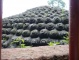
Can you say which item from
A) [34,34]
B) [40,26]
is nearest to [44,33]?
[34,34]

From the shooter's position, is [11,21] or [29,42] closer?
[29,42]

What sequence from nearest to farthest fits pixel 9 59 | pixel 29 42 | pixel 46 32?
pixel 9 59 < pixel 29 42 < pixel 46 32

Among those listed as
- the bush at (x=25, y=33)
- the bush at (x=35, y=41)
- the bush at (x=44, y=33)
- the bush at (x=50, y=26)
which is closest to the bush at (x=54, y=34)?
the bush at (x=44, y=33)

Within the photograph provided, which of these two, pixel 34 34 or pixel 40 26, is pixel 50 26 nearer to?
pixel 40 26

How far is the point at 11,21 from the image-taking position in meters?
4.55

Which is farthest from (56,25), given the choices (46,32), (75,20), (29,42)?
(75,20)

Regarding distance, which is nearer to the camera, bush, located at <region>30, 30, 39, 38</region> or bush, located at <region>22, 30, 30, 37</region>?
bush, located at <region>30, 30, 39, 38</region>

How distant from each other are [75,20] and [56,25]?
3.27 meters

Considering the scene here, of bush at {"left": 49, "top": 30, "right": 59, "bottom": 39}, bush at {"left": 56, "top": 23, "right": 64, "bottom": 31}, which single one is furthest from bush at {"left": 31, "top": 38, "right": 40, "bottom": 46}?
bush at {"left": 56, "top": 23, "right": 64, "bottom": 31}

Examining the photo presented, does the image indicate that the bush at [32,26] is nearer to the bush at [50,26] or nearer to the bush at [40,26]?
the bush at [40,26]

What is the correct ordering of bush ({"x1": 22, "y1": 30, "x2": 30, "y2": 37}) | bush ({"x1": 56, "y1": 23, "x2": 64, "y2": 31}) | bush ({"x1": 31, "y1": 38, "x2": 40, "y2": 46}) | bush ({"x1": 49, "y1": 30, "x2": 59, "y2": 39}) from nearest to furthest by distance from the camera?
bush ({"x1": 31, "y1": 38, "x2": 40, "y2": 46}), bush ({"x1": 49, "y1": 30, "x2": 59, "y2": 39}), bush ({"x1": 22, "y1": 30, "x2": 30, "y2": 37}), bush ({"x1": 56, "y1": 23, "x2": 64, "y2": 31})

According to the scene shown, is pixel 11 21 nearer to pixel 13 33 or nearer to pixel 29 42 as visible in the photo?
pixel 13 33

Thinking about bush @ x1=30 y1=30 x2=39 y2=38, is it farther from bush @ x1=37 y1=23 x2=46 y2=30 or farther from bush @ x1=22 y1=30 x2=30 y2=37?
bush @ x1=37 y1=23 x2=46 y2=30

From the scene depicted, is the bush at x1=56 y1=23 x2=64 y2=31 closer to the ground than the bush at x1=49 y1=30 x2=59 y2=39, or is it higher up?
higher up
